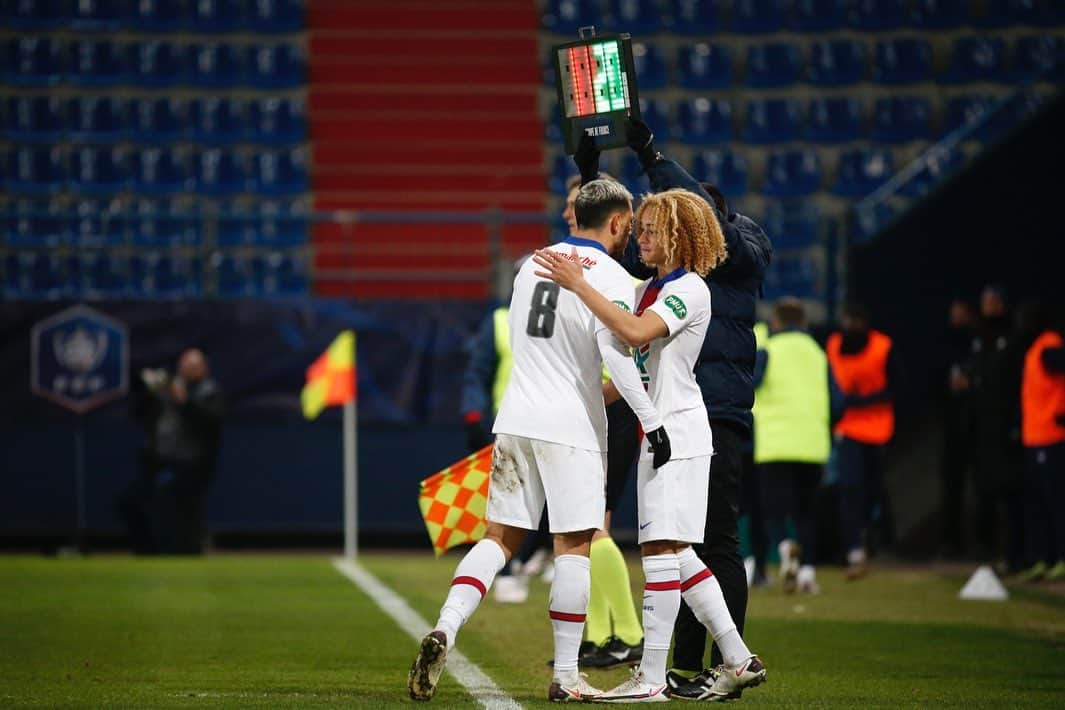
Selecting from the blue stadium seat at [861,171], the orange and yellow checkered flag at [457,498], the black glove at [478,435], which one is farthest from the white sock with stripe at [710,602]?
the blue stadium seat at [861,171]

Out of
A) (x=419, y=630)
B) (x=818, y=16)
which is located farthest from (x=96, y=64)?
(x=419, y=630)

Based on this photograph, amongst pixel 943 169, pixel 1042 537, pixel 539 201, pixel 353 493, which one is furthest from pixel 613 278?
pixel 539 201

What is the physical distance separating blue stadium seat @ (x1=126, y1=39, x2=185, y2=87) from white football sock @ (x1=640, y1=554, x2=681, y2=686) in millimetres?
16307

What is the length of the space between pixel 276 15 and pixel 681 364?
55.9ft

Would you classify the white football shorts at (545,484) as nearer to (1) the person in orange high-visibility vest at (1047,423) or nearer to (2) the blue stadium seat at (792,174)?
(1) the person in orange high-visibility vest at (1047,423)

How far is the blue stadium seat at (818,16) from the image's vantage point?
22344 millimetres

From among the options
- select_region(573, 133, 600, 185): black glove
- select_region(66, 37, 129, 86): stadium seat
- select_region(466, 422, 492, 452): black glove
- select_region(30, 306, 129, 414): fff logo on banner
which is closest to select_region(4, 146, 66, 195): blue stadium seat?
select_region(66, 37, 129, 86): stadium seat

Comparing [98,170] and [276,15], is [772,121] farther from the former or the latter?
[98,170]

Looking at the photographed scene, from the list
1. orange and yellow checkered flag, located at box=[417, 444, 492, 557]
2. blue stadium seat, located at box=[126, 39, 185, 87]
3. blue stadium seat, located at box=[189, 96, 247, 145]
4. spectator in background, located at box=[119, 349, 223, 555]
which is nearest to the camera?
orange and yellow checkered flag, located at box=[417, 444, 492, 557]

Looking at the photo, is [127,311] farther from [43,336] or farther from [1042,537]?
[1042,537]

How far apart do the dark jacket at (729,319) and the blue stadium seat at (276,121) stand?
1513cm

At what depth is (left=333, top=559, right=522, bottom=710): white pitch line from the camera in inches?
251

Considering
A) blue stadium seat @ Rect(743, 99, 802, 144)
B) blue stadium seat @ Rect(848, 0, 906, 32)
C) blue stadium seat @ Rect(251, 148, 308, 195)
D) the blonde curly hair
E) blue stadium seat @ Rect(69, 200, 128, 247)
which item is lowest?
blue stadium seat @ Rect(69, 200, 128, 247)

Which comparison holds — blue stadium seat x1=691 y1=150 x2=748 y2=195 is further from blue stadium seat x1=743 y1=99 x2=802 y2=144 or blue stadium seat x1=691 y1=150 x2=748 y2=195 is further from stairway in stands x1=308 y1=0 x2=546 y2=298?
stairway in stands x1=308 y1=0 x2=546 y2=298
